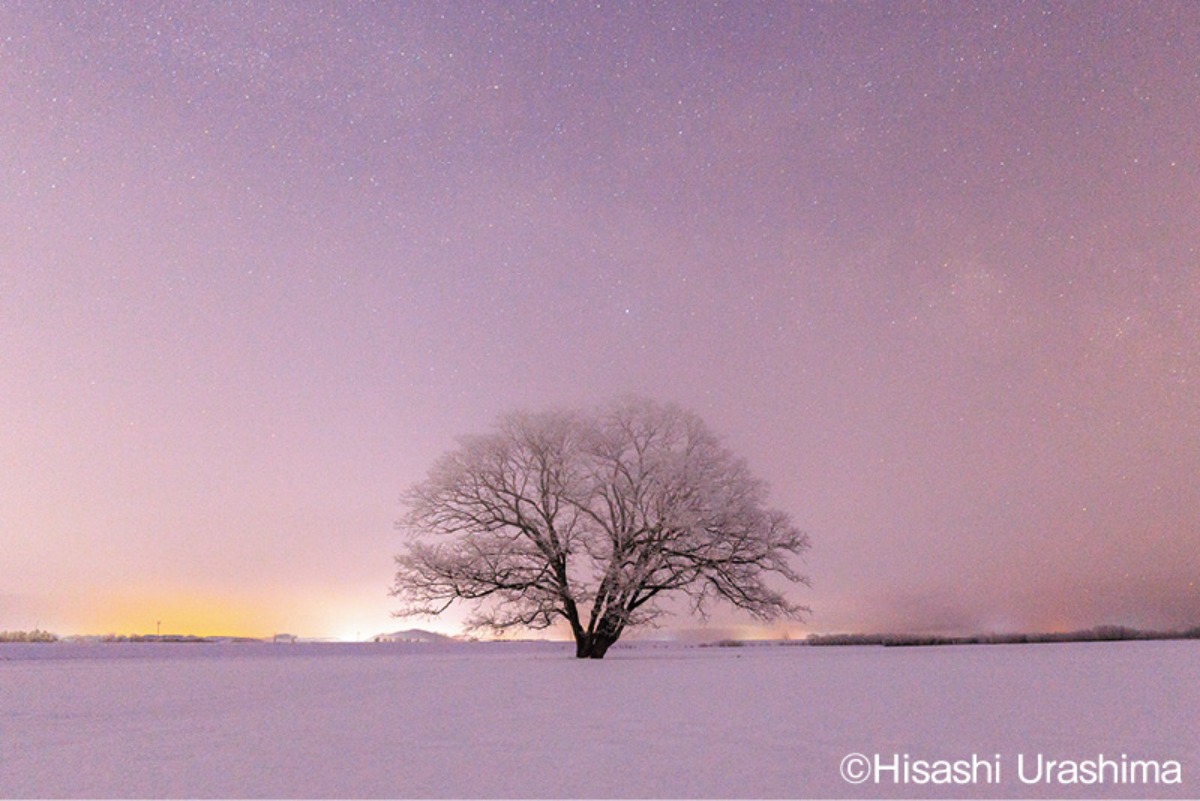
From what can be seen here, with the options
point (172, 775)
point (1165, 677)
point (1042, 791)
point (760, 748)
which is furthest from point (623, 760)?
point (1165, 677)

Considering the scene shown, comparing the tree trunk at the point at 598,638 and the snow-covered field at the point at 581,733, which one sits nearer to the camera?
the snow-covered field at the point at 581,733

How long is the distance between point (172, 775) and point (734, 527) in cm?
2215

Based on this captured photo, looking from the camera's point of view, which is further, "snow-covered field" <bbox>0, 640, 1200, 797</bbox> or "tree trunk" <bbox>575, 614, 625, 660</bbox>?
"tree trunk" <bbox>575, 614, 625, 660</bbox>

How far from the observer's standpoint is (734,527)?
26.7m

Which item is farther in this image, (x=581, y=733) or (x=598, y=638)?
(x=598, y=638)

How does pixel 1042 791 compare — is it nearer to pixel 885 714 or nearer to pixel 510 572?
pixel 885 714

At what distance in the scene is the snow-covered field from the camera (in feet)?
18.2

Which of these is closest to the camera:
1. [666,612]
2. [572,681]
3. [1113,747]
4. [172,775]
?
[172,775]

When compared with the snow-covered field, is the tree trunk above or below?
below

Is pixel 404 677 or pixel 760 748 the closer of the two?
pixel 760 748

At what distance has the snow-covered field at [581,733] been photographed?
556cm

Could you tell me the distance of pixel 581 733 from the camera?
25.9ft

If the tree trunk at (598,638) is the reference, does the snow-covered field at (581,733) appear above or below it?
above

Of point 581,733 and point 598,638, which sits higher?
point 581,733
